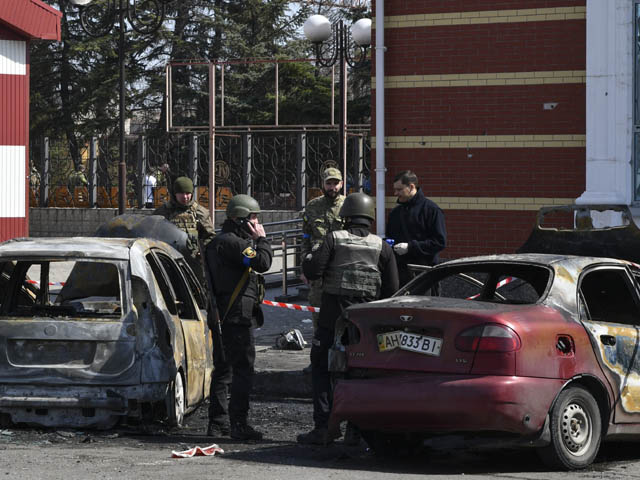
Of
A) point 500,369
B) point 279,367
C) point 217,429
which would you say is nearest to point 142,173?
point 279,367

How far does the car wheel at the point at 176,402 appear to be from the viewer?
334 inches

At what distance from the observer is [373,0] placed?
1571 centimetres

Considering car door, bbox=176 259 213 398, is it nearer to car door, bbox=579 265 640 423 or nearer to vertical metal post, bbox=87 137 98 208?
car door, bbox=579 265 640 423

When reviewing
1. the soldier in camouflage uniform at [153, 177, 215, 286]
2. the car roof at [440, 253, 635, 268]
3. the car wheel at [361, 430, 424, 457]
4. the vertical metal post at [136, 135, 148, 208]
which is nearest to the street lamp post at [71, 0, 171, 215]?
the vertical metal post at [136, 135, 148, 208]

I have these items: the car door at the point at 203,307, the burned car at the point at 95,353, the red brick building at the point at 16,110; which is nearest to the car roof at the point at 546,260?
the burned car at the point at 95,353

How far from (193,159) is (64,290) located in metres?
24.2

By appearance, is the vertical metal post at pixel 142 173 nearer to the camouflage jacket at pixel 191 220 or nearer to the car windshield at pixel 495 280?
the camouflage jacket at pixel 191 220

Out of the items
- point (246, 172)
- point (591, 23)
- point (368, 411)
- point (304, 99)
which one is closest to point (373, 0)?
point (591, 23)

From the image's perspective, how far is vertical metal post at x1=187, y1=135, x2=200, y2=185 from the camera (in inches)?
1314

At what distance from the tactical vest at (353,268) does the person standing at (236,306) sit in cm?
47

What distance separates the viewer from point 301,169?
103 feet

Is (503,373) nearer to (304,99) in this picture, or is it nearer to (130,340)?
(130,340)

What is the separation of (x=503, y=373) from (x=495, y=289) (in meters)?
1.59

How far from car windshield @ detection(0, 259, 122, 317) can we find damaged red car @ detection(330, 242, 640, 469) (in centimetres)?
245
